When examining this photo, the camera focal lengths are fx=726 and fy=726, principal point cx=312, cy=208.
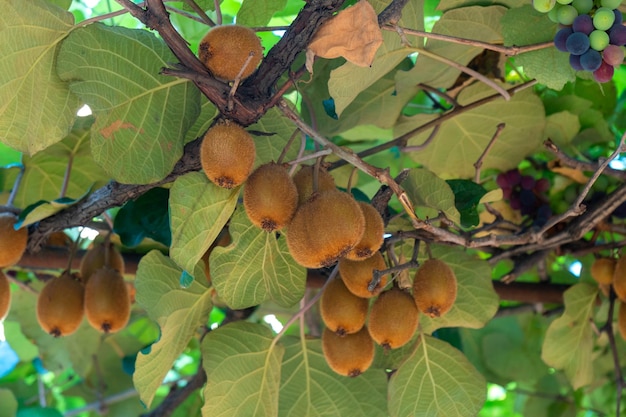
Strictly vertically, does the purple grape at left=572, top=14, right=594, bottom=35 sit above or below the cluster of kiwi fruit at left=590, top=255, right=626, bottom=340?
above

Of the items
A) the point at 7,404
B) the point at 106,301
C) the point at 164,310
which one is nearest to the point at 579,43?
the point at 164,310

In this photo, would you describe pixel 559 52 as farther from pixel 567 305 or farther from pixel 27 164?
pixel 27 164

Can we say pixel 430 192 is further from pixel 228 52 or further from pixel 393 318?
pixel 228 52

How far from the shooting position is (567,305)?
4.82 feet

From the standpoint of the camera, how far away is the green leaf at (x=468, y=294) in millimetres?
1284

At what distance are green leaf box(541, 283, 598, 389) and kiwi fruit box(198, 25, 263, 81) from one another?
872 mm

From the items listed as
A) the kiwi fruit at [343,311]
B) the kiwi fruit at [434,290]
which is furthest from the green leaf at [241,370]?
the kiwi fruit at [434,290]

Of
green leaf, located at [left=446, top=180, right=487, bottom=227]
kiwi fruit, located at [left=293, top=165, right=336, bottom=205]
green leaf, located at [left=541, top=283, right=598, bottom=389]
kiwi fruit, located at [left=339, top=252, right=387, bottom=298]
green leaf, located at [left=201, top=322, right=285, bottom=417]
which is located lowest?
green leaf, located at [left=541, top=283, right=598, bottom=389]

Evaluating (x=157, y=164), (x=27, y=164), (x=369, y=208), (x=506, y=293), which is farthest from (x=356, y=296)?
(x=27, y=164)

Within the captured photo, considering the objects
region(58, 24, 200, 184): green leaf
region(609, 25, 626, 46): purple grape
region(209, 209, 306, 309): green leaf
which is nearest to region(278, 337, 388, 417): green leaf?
region(209, 209, 306, 309): green leaf

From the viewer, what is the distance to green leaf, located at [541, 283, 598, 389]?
58.4 inches

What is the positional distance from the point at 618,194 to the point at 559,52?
32 cm

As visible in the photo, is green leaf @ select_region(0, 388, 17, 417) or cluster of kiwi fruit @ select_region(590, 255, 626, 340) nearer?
cluster of kiwi fruit @ select_region(590, 255, 626, 340)

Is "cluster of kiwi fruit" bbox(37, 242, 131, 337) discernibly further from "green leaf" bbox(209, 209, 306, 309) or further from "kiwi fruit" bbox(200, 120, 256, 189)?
"kiwi fruit" bbox(200, 120, 256, 189)
